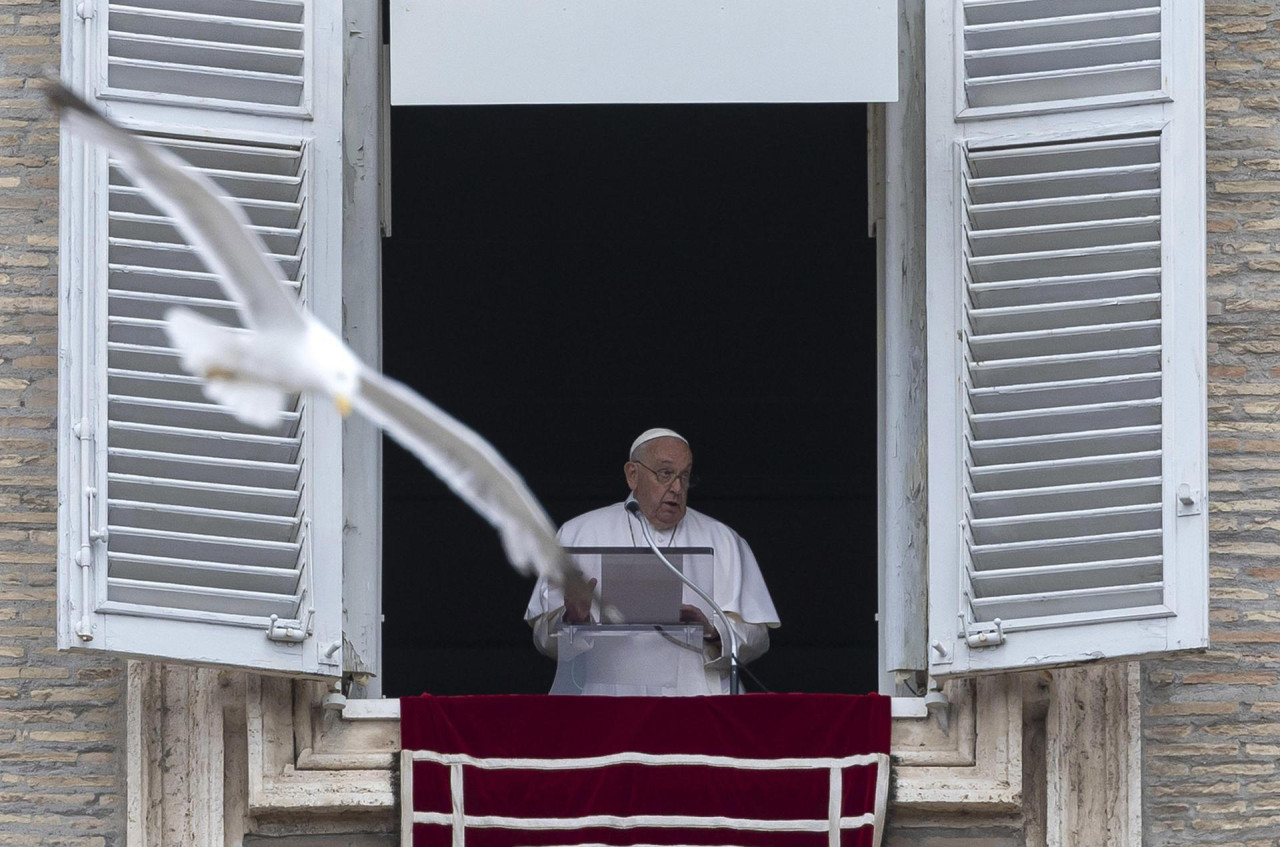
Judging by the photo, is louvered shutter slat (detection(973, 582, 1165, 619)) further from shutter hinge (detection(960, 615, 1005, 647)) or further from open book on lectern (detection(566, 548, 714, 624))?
open book on lectern (detection(566, 548, 714, 624))

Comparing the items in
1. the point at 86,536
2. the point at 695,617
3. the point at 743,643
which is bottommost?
the point at 743,643

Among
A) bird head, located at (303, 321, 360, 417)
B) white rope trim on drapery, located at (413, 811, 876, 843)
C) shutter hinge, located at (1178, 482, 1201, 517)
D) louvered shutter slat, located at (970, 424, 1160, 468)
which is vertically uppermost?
bird head, located at (303, 321, 360, 417)

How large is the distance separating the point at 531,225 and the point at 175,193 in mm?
7141

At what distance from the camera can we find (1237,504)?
7.16 meters

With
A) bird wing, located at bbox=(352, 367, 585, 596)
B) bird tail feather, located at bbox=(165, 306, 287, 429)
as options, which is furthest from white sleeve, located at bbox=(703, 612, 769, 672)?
bird tail feather, located at bbox=(165, 306, 287, 429)

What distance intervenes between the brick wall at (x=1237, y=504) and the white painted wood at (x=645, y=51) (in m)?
1.09

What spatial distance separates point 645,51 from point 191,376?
1386 millimetres

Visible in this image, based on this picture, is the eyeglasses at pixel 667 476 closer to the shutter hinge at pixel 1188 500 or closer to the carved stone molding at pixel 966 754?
the carved stone molding at pixel 966 754

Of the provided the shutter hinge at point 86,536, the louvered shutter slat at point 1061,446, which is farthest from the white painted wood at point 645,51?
the shutter hinge at point 86,536

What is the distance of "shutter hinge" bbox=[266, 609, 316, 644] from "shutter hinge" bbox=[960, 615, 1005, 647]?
5.30ft

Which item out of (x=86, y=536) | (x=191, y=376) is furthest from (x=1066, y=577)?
(x=86, y=536)

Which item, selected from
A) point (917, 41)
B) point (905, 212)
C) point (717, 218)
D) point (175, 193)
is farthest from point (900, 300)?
point (717, 218)

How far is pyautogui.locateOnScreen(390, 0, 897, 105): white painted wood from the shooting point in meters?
6.85

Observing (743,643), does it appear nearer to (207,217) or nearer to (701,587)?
(701,587)
